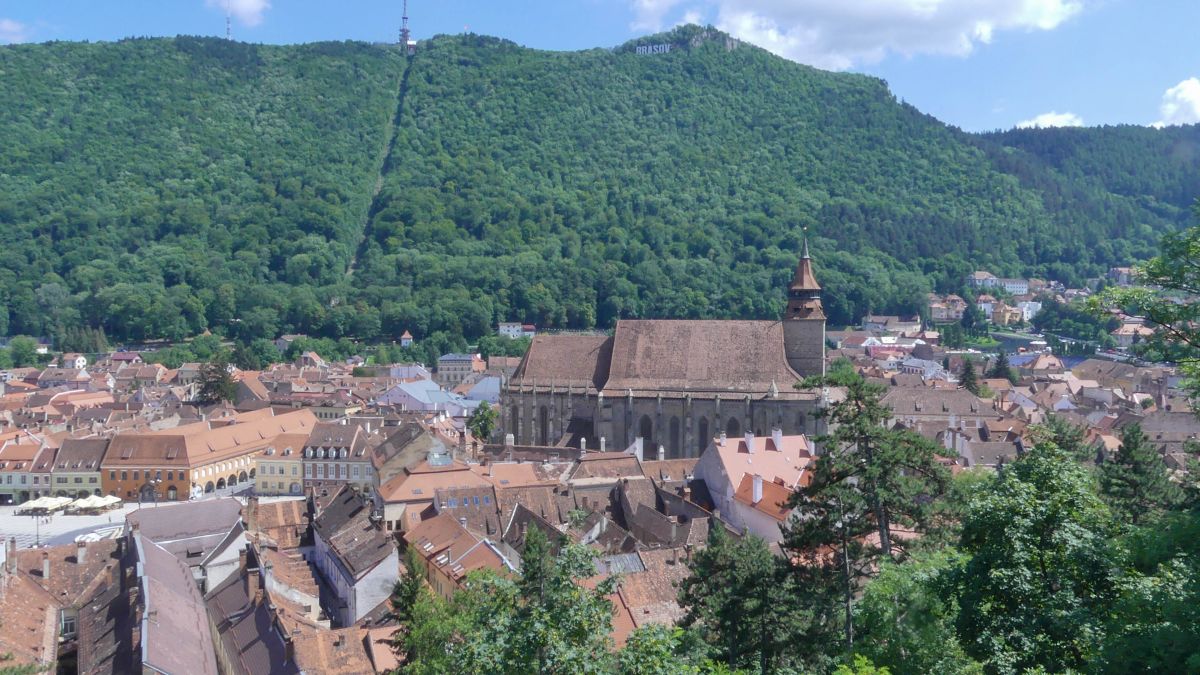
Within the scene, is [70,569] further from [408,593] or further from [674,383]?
[674,383]

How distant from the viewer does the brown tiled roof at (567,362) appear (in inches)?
2438

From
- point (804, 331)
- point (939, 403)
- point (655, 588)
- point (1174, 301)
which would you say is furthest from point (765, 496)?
point (939, 403)

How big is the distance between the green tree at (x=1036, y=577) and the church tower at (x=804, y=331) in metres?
44.0

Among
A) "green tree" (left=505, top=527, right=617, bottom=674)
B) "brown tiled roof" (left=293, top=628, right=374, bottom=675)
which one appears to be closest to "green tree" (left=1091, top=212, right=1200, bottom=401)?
"green tree" (left=505, top=527, right=617, bottom=674)

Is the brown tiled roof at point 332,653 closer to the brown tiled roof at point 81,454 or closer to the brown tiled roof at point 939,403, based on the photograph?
the brown tiled roof at point 81,454

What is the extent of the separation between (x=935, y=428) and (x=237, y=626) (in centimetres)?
5237

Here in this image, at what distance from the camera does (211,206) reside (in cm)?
19362

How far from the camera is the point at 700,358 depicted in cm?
5966

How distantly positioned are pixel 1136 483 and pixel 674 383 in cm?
2708

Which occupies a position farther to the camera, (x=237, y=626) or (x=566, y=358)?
(x=566, y=358)

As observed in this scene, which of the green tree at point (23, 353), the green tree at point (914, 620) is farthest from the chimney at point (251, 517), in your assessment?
the green tree at point (23, 353)

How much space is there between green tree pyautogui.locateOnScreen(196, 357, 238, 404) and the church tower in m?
59.4

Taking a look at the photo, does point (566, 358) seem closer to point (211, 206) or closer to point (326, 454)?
point (326, 454)

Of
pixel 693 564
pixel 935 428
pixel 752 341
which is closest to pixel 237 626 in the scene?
pixel 693 564
